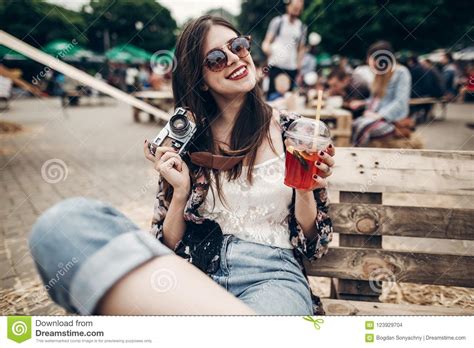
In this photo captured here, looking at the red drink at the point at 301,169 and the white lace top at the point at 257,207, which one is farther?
the white lace top at the point at 257,207

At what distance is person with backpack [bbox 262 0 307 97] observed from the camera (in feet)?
14.6

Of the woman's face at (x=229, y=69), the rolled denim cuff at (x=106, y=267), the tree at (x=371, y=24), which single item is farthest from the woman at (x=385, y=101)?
the tree at (x=371, y=24)

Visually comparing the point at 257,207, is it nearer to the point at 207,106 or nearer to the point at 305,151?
the point at 305,151

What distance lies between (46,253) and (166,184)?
645 mm

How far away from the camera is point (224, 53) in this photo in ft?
4.76

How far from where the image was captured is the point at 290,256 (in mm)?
1425

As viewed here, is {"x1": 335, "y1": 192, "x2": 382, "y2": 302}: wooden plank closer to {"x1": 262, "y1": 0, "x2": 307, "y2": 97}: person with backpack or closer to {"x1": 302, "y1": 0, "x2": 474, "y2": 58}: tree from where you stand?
{"x1": 262, "y1": 0, "x2": 307, "y2": 97}: person with backpack

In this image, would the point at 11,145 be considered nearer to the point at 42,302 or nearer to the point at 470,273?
the point at 42,302

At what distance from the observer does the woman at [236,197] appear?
4.51 feet

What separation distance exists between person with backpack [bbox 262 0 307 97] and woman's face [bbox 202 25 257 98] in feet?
10.3

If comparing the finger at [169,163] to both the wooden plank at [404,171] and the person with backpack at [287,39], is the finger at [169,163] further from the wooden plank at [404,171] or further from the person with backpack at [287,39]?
the person with backpack at [287,39]

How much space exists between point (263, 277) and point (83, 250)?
25.2 inches

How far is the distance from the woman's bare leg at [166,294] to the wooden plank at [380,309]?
1.87ft
